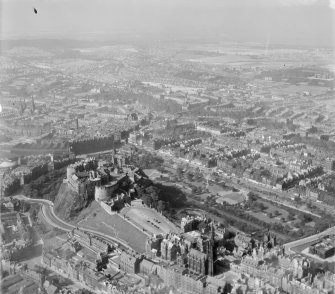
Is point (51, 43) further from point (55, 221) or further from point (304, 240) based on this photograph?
point (304, 240)

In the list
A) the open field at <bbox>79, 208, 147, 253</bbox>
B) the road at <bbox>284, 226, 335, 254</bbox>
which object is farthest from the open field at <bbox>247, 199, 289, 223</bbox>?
the open field at <bbox>79, 208, 147, 253</bbox>

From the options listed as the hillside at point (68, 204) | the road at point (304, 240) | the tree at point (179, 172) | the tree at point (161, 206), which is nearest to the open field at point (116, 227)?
the hillside at point (68, 204)

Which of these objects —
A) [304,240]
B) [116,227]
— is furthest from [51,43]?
[304,240]

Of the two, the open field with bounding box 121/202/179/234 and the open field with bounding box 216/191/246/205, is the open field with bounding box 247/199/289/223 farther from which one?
the open field with bounding box 121/202/179/234

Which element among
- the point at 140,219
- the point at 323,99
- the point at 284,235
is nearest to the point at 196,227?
→ the point at 140,219

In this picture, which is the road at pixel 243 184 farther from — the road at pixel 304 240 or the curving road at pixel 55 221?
the curving road at pixel 55 221

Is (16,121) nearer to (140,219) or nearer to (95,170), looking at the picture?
(95,170)
